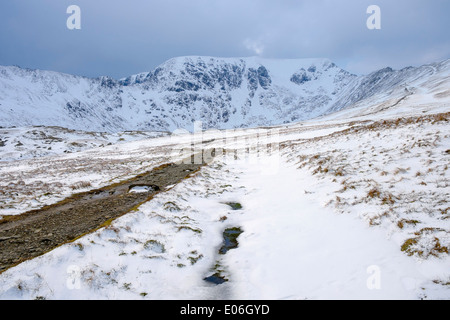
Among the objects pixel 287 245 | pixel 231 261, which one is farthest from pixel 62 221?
pixel 287 245

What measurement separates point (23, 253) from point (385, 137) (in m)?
22.6

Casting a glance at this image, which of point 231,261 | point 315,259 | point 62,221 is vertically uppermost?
point 315,259

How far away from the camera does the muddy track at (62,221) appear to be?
30.2 feet

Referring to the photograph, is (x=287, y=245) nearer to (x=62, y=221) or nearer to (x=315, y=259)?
(x=315, y=259)

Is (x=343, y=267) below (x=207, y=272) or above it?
above

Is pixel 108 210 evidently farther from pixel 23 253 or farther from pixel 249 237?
pixel 249 237

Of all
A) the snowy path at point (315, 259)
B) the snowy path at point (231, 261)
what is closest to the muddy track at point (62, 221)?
the snowy path at point (231, 261)

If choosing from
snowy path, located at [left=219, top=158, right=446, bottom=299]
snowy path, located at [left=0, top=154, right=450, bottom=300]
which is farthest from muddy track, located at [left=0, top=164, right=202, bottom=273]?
snowy path, located at [left=219, top=158, right=446, bottom=299]

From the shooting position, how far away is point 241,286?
7.19 m

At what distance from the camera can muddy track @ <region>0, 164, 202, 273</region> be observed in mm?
9195

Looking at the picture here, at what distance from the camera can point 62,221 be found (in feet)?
40.2

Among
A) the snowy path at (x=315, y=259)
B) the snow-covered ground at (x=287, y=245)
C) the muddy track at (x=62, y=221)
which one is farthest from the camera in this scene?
the muddy track at (x=62, y=221)

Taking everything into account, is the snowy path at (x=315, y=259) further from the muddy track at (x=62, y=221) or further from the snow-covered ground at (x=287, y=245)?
the muddy track at (x=62, y=221)
